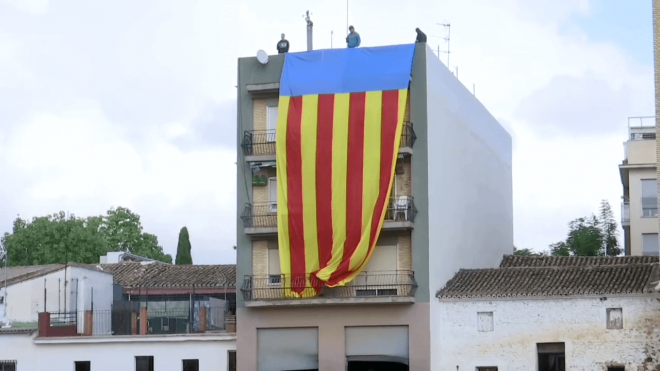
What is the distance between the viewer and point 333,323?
5672 cm

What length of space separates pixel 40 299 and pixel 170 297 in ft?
22.1

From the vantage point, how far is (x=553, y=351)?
54625 millimetres

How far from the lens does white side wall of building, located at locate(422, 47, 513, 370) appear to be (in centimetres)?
5709

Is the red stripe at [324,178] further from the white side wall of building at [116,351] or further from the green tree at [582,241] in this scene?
the green tree at [582,241]

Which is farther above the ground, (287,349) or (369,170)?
(369,170)

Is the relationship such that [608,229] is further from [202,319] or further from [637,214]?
[202,319]

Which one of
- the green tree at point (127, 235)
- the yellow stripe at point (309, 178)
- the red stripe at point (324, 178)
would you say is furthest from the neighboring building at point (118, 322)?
the green tree at point (127, 235)

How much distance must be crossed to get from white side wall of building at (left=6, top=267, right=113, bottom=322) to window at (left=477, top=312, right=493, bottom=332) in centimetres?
2036

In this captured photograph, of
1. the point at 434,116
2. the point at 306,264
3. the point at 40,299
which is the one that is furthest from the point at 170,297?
the point at 434,116

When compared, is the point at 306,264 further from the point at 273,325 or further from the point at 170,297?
the point at 170,297

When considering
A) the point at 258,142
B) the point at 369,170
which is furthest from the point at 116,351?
the point at 369,170

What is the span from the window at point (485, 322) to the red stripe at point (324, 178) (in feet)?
23.5

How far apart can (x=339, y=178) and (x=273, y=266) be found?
212 inches

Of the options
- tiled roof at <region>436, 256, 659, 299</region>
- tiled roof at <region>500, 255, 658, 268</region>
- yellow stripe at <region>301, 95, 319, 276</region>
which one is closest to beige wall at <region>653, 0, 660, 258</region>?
tiled roof at <region>436, 256, 659, 299</region>
